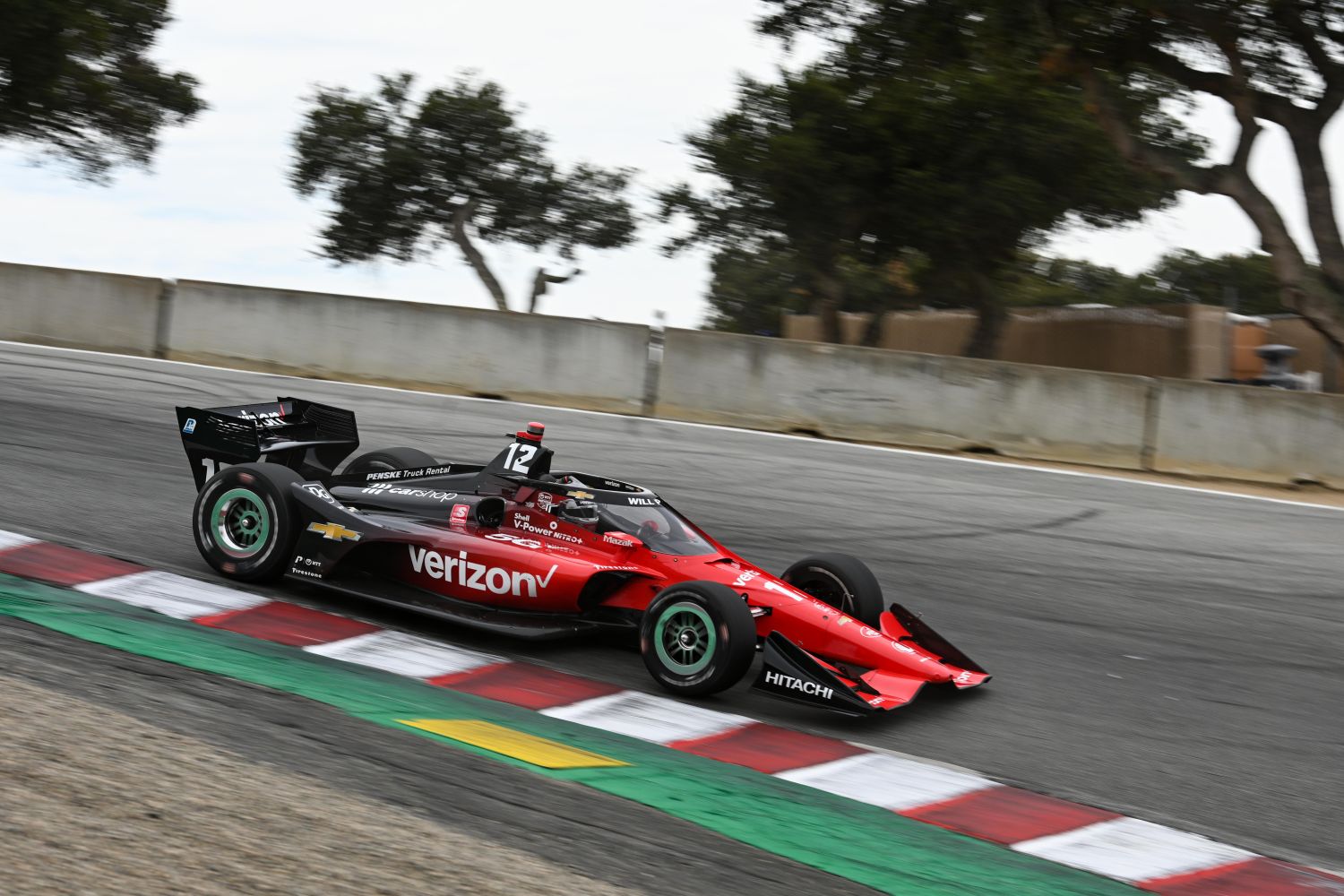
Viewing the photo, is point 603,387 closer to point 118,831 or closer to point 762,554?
point 762,554

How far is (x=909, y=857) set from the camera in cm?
474

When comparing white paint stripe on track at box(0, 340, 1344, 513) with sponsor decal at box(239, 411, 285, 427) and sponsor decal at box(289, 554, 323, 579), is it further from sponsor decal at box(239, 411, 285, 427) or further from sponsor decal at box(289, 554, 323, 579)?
sponsor decal at box(289, 554, 323, 579)

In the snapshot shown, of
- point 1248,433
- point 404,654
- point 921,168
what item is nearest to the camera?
point 404,654

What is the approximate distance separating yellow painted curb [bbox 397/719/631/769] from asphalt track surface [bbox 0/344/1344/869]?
101 centimetres

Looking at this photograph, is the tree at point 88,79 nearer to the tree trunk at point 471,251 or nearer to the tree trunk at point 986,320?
the tree trunk at point 471,251

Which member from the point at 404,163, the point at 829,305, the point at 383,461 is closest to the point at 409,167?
the point at 404,163

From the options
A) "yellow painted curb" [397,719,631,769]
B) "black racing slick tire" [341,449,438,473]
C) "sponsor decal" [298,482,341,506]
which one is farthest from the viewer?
"black racing slick tire" [341,449,438,473]

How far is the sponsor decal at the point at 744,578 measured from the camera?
21.3 feet

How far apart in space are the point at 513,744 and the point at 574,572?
133 cm

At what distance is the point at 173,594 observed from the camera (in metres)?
7.04

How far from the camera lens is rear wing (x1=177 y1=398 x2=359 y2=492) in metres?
7.88

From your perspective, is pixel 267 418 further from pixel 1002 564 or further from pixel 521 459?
pixel 1002 564

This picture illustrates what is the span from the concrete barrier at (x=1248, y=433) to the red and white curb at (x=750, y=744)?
960 cm

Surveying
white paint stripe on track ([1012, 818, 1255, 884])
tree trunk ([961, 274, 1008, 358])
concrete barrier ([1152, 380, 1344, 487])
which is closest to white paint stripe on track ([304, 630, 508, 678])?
white paint stripe on track ([1012, 818, 1255, 884])
